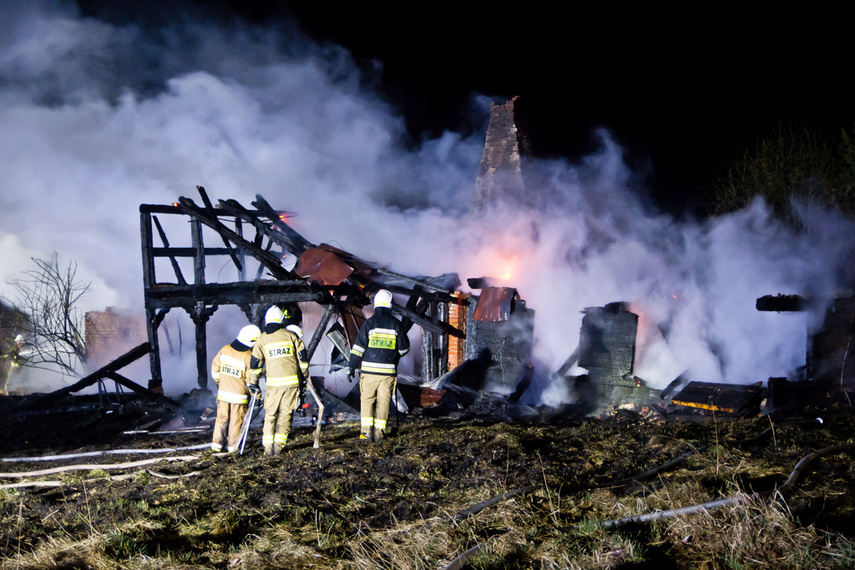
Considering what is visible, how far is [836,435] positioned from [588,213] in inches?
513

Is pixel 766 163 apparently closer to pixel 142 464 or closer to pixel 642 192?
pixel 642 192

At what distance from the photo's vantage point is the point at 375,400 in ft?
23.6

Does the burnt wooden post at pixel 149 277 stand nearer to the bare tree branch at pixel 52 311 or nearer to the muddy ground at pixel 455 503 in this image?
the muddy ground at pixel 455 503

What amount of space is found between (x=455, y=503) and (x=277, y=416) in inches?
138

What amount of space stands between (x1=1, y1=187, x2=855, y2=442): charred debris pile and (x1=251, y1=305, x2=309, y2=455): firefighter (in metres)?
3.62

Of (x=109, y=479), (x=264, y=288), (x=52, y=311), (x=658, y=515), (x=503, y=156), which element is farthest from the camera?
(x=503, y=156)

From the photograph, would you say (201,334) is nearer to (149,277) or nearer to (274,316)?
(149,277)

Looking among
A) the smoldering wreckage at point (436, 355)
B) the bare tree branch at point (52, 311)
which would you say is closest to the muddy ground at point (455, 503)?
the smoldering wreckage at point (436, 355)

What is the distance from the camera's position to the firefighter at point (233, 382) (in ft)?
23.3

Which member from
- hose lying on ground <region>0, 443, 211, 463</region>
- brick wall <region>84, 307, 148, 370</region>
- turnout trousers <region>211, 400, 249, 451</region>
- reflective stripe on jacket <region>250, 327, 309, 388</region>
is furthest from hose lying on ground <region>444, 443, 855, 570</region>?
brick wall <region>84, 307, 148, 370</region>

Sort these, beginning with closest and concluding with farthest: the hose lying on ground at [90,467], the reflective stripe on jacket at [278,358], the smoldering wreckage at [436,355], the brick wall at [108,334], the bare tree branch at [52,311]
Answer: the hose lying on ground at [90,467] → the reflective stripe on jacket at [278,358] → the smoldering wreckage at [436,355] → the bare tree branch at [52,311] → the brick wall at [108,334]

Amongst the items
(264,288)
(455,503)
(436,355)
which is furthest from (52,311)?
(455,503)

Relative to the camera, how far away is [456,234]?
51.8ft

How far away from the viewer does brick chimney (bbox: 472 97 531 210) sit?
21.1 meters
